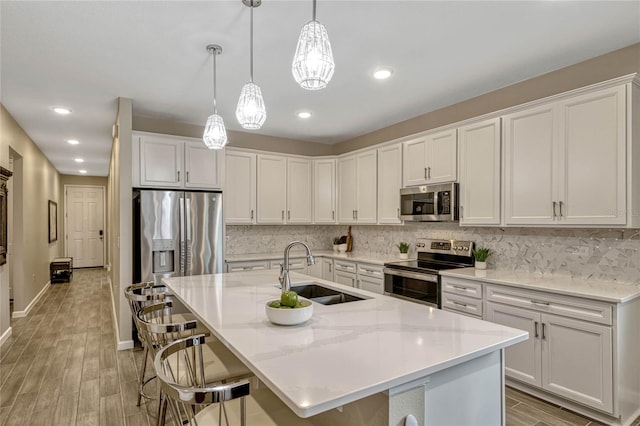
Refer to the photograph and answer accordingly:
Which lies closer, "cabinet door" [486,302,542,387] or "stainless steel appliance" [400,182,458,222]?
"cabinet door" [486,302,542,387]

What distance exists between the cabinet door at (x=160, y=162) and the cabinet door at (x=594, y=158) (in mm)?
3845

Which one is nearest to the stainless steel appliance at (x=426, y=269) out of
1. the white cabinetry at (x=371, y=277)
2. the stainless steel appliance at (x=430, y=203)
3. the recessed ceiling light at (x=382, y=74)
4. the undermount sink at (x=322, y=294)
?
the white cabinetry at (x=371, y=277)

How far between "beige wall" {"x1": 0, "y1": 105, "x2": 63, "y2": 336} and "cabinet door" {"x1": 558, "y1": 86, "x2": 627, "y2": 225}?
5.53 metres

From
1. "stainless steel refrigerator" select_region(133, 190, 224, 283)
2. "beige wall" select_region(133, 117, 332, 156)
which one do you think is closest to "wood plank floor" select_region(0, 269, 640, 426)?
"stainless steel refrigerator" select_region(133, 190, 224, 283)

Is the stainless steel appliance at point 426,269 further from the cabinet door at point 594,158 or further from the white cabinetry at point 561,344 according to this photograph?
the cabinet door at point 594,158

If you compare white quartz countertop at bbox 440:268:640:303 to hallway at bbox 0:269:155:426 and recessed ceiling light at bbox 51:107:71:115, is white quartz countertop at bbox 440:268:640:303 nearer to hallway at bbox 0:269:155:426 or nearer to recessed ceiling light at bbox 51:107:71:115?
hallway at bbox 0:269:155:426

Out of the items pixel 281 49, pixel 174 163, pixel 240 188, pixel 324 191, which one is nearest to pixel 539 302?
pixel 281 49

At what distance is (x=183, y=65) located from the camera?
3.00 m

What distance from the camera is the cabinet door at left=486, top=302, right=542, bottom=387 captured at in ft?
8.84

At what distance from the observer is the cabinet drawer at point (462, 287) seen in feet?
10.1

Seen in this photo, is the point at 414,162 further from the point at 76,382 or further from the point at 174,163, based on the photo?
the point at 76,382

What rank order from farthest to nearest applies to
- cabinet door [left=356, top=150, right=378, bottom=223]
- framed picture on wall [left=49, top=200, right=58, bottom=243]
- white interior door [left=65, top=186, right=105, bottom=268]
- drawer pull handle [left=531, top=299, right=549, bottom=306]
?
white interior door [left=65, top=186, right=105, bottom=268]
framed picture on wall [left=49, top=200, right=58, bottom=243]
cabinet door [left=356, top=150, right=378, bottom=223]
drawer pull handle [left=531, top=299, right=549, bottom=306]

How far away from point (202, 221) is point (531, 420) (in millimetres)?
3586

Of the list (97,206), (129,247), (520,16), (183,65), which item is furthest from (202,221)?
(97,206)
